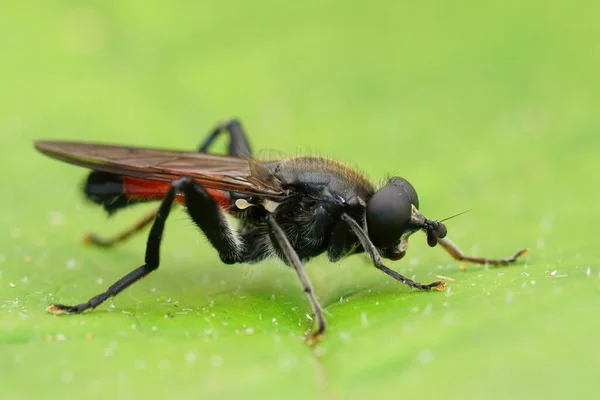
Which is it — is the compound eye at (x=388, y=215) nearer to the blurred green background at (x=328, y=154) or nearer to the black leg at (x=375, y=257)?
the black leg at (x=375, y=257)

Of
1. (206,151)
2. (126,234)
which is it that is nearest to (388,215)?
(206,151)

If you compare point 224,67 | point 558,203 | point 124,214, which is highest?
point 224,67

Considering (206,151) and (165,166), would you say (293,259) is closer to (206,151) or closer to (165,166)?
(165,166)

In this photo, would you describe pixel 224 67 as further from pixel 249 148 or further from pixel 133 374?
pixel 133 374

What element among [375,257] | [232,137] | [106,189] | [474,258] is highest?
[232,137]

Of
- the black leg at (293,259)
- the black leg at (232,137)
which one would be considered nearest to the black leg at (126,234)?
the black leg at (232,137)

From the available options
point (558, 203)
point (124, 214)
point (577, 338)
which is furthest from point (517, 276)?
point (124, 214)

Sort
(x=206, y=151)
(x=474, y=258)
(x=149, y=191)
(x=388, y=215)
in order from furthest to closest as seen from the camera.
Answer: (x=206, y=151), (x=474, y=258), (x=149, y=191), (x=388, y=215)

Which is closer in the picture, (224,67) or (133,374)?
(133,374)
